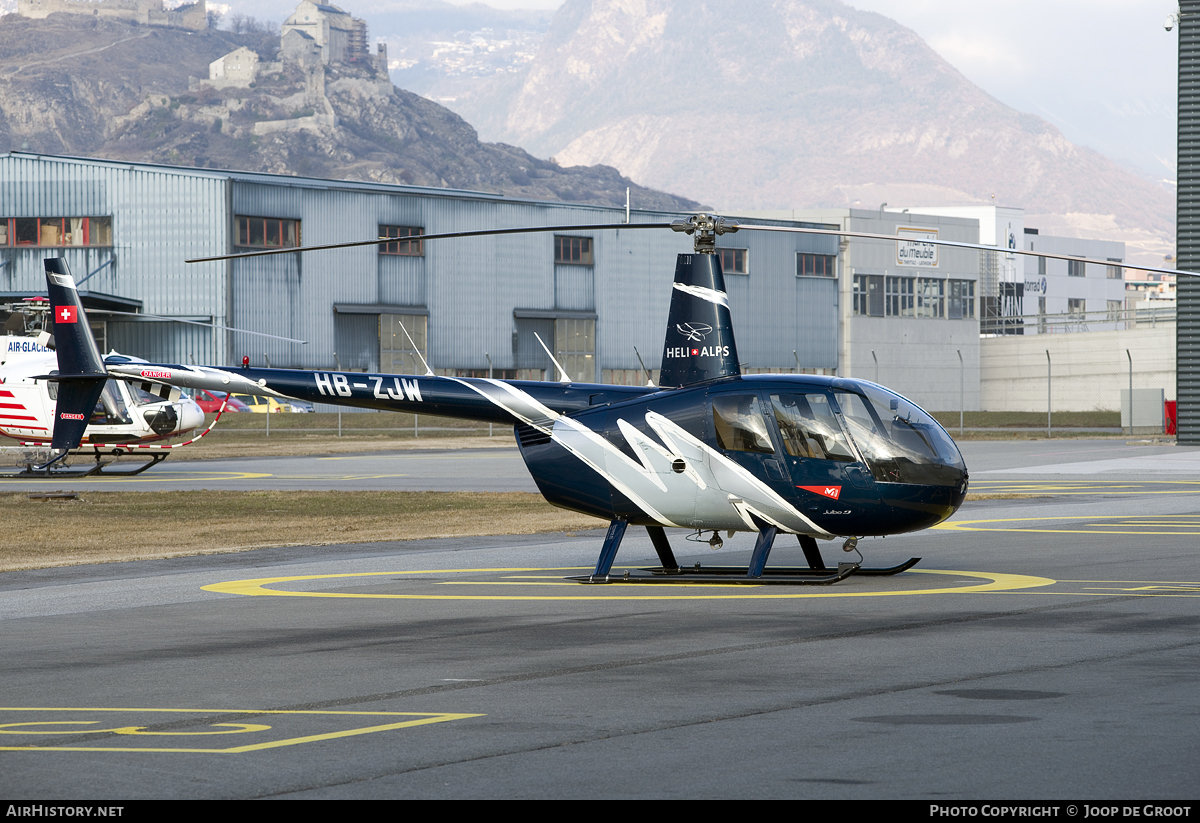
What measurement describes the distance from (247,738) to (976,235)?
11520 centimetres

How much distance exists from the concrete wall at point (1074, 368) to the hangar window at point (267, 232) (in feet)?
181

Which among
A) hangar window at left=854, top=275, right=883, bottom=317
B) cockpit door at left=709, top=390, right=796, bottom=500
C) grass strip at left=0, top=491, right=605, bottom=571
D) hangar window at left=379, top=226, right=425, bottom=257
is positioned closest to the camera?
cockpit door at left=709, top=390, right=796, bottom=500

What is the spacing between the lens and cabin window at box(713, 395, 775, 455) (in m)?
15.7

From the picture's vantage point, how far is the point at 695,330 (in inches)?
645

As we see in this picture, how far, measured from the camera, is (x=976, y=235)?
384 feet

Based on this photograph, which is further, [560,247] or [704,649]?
[560,247]

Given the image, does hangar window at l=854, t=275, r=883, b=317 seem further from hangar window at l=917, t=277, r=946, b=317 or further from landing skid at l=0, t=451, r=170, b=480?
landing skid at l=0, t=451, r=170, b=480

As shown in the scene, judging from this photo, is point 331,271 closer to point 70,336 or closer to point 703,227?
point 70,336

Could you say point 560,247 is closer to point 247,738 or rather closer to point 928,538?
point 928,538

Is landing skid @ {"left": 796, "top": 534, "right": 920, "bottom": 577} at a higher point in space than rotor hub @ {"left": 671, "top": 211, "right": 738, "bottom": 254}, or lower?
lower

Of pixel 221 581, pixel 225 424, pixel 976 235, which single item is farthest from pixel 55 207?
pixel 976 235

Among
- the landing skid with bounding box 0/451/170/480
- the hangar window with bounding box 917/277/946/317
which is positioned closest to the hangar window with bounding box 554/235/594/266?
the hangar window with bounding box 917/277/946/317

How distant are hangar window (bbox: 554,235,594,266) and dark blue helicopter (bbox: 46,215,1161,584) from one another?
63.7 meters

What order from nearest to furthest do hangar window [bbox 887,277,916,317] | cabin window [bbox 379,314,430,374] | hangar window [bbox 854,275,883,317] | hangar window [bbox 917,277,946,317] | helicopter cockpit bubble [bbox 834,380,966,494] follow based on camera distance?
helicopter cockpit bubble [bbox 834,380,966,494] < cabin window [bbox 379,314,430,374] < hangar window [bbox 854,275,883,317] < hangar window [bbox 887,277,916,317] < hangar window [bbox 917,277,946,317]
